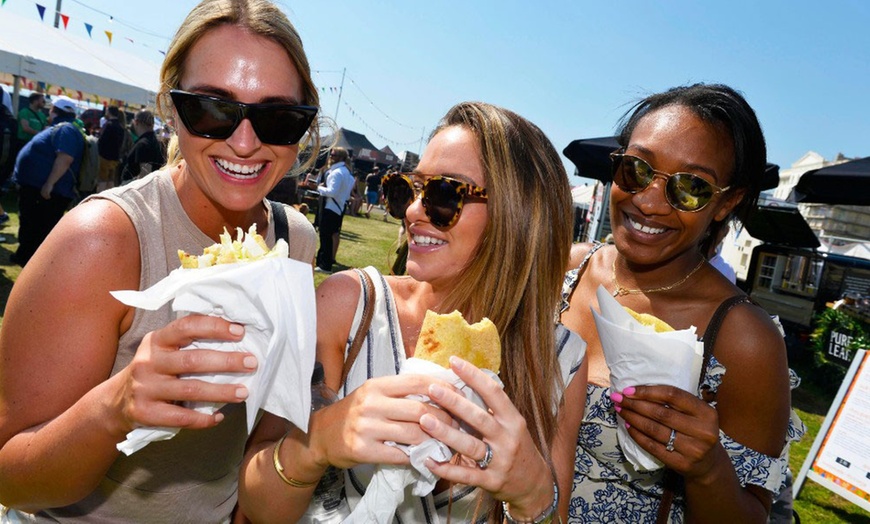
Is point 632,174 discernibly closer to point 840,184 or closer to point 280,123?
point 280,123

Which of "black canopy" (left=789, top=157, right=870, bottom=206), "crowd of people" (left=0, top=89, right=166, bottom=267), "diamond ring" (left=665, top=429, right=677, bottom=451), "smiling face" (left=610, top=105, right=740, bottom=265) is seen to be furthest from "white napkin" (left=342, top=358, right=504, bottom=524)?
"black canopy" (left=789, top=157, right=870, bottom=206)

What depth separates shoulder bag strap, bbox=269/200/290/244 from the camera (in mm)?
2326

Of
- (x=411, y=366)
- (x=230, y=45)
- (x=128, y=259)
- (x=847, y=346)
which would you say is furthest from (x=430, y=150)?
(x=847, y=346)

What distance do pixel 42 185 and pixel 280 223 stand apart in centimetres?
783

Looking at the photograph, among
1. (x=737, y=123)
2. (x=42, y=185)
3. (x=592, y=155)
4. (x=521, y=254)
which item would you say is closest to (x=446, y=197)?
(x=521, y=254)

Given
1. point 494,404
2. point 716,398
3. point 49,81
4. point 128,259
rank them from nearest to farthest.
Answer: point 494,404
point 128,259
point 716,398
point 49,81

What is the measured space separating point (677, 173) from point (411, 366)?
1602mm

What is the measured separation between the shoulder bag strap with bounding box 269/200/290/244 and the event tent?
12939mm

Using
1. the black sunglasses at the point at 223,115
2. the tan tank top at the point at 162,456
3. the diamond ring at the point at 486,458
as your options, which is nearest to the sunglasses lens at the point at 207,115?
the black sunglasses at the point at 223,115

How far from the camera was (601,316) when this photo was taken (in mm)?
2102

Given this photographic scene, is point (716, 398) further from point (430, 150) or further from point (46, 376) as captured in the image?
point (46, 376)

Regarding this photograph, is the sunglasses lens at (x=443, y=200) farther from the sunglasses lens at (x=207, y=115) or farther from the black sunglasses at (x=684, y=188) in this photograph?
the black sunglasses at (x=684, y=188)

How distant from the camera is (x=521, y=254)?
199 centimetres

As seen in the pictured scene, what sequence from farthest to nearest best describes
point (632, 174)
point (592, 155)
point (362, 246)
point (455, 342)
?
1. point (362, 246)
2. point (592, 155)
3. point (632, 174)
4. point (455, 342)
